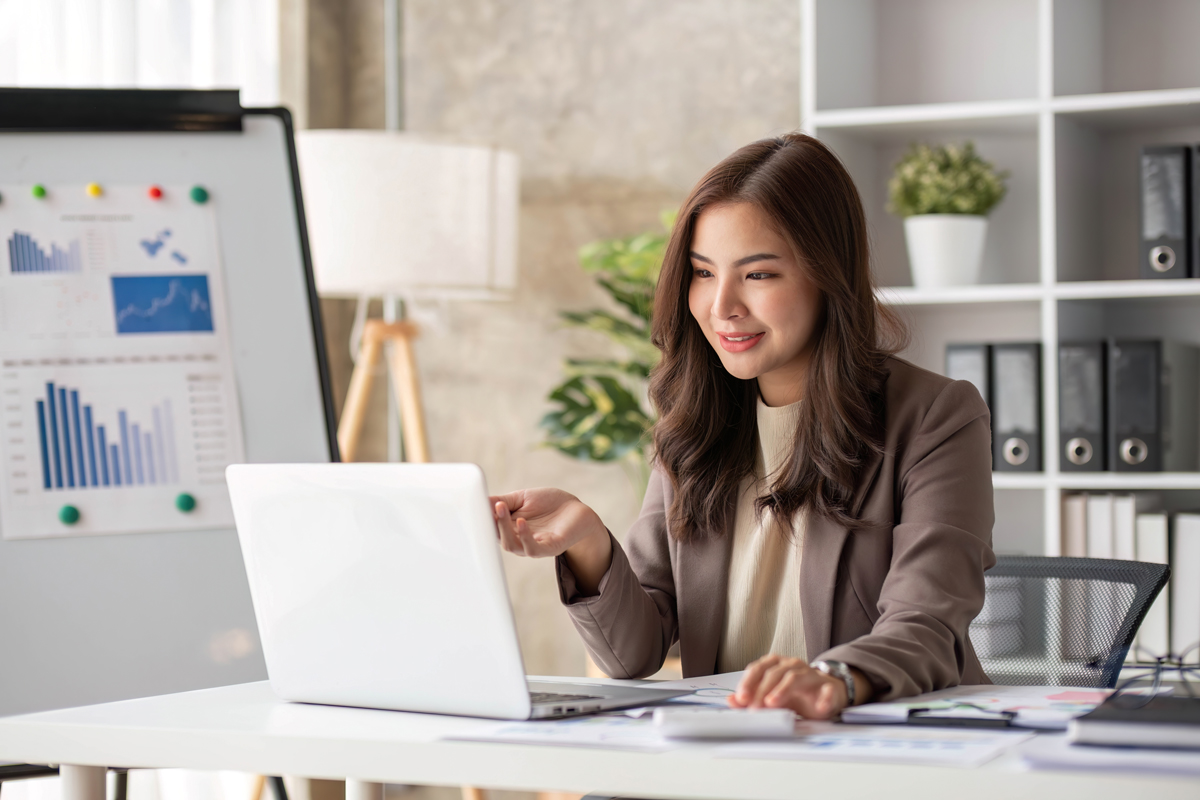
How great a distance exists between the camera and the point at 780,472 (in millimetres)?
1423

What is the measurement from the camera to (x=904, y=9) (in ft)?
9.83

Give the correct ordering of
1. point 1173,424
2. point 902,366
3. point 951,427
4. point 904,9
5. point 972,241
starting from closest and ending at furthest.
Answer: point 951,427, point 902,366, point 1173,424, point 972,241, point 904,9

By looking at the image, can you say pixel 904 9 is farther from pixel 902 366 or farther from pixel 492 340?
pixel 902 366

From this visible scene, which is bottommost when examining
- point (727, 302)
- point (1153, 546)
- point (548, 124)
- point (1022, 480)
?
point (1153, 546)

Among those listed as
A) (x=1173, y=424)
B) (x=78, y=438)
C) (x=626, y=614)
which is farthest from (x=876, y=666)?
(x=1173, y=424)

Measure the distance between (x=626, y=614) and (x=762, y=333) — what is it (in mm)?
340

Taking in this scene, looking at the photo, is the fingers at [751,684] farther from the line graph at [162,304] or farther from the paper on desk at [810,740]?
the line graph at [162,304]

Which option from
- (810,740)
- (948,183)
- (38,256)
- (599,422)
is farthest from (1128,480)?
(38,256)

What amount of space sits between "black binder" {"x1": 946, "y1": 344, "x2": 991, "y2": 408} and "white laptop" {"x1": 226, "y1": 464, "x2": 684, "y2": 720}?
5.73 ft

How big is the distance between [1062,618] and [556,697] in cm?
82

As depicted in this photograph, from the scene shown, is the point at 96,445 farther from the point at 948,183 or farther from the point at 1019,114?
the point at 1019,114

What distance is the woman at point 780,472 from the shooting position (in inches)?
49.9

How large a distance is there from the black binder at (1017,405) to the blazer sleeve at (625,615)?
1.32m

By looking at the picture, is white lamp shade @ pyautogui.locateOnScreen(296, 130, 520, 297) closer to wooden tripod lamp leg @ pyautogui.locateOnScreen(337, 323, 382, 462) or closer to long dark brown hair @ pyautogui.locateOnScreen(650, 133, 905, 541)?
wooden tripod lamp leg @ pyautogui.locateOnScreen(337, 323, 382, 462)
